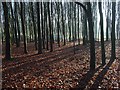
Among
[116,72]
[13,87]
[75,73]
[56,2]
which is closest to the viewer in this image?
[13,87]

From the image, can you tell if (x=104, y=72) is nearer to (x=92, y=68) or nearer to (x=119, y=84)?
(x=92, y=68)

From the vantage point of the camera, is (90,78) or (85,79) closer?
(85,79)

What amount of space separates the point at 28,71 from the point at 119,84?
523 cm

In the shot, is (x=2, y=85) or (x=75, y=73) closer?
(x=2, y=85)

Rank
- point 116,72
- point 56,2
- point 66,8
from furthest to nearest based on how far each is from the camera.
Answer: point 66,8 → point 56,2 → point 116,72

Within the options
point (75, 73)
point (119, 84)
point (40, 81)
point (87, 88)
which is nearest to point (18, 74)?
point (40, 81)

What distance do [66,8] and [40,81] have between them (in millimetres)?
32448

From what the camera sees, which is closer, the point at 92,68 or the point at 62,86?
the point at 62,86

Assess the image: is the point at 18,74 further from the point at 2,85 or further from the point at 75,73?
the point at 75,73

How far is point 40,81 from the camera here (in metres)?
10.9

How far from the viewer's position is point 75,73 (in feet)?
42.8

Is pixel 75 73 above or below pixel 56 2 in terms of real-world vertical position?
below

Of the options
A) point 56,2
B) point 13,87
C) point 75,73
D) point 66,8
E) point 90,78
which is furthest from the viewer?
point 66,8

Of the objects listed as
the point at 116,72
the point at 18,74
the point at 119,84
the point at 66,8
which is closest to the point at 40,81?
the point at 18,74
